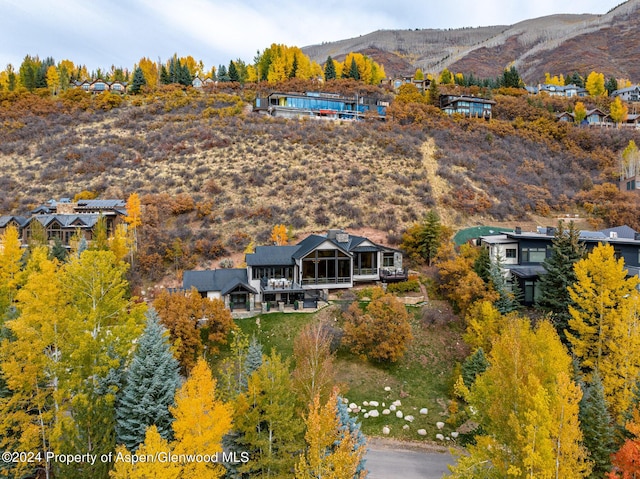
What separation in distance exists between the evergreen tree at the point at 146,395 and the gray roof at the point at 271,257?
54.9 ft

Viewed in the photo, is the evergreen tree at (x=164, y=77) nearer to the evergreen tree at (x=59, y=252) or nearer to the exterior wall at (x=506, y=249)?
the evergreen tree at (x=59, y=252)

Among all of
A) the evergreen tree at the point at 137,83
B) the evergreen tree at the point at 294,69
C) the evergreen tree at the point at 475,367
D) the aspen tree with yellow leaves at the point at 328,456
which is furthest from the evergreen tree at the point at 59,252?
the evergreen tree at the point at 294,69

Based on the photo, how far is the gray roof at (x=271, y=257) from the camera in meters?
35.0

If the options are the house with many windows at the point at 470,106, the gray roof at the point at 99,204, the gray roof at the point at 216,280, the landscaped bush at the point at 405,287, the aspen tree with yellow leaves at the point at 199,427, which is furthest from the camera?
the house with many windows at the point at 470,106

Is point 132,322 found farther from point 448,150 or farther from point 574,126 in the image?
point 574,126

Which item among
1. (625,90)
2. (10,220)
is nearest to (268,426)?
(10,220)

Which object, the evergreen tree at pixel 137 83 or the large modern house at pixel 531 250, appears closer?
the large modern house at pixel 531 250

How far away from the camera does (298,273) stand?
3531 cm

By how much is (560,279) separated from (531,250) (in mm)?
8245

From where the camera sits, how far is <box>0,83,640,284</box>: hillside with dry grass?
5125 centimetres

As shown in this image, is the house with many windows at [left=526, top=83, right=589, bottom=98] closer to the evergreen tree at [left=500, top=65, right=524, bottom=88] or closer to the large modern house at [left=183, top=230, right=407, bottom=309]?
the evergreen tree at [left=500, top=65, right=524, bottom=88]

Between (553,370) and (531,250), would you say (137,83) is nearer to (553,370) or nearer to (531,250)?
(531,250)

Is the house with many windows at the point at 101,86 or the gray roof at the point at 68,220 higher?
the house with many windows at the point at 101,86

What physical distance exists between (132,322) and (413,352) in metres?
19.8
